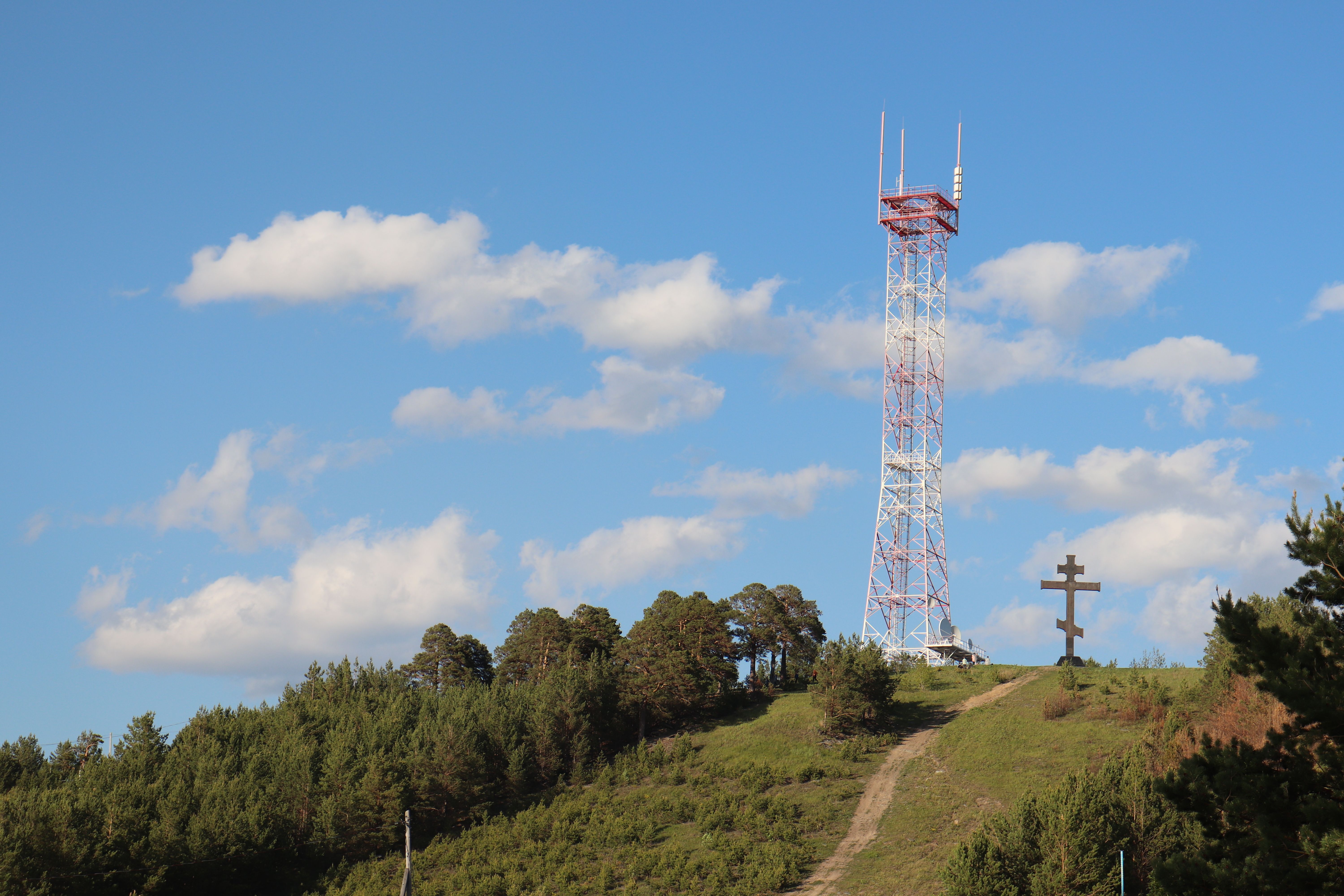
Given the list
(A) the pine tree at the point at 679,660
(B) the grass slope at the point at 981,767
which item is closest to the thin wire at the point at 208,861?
(A) the pine tree at the point at 679,660

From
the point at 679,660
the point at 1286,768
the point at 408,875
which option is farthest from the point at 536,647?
the point at 1286,768

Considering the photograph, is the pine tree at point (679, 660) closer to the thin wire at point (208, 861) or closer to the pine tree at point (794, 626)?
the pine tree at point (794, 626)

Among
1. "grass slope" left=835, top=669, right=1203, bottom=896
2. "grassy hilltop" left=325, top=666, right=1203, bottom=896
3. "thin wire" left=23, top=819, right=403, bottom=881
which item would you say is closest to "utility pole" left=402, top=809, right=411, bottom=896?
"grassy hilltop" left=325, top=666, right=1203, bottom=896

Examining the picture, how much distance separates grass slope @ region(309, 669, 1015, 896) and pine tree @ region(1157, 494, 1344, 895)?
20.2 metres

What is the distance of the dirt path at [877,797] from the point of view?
37.1 meters

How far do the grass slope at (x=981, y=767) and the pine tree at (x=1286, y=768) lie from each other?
17.2 meters

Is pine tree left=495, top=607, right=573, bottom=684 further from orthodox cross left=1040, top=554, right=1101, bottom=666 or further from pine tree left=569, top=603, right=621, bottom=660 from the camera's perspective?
orthodox cross left=1040, top=554, right=1101, bottom=666

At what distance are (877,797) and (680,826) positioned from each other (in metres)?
7.53

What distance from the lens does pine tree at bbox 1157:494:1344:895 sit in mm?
17344

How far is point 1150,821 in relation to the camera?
31.6 metres

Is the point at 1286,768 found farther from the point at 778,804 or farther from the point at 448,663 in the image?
the point at 448,663

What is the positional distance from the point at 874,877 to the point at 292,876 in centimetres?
2205

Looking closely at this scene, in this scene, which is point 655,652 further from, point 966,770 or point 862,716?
point 966,770

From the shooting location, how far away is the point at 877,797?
4341 centimetres
